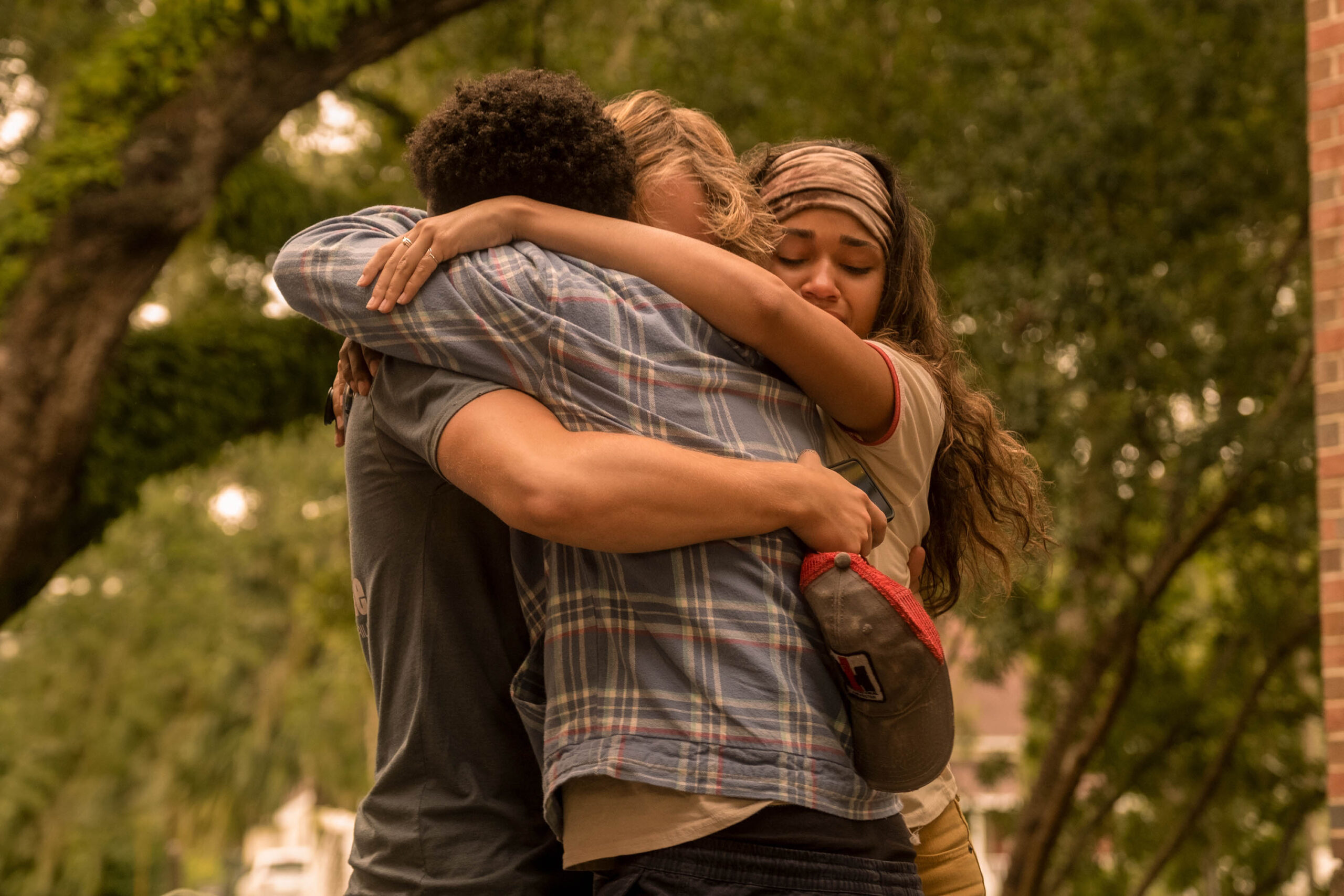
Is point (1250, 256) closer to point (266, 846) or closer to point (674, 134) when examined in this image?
point (674, 134)

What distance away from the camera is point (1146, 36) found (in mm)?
8773

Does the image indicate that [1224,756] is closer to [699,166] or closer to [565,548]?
[699,166]

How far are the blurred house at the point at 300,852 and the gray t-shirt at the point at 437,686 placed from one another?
15.5 m

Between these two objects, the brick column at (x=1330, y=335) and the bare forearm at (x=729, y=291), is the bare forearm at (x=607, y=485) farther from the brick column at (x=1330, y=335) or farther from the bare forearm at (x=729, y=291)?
the brick column at (x=1330, y=335)

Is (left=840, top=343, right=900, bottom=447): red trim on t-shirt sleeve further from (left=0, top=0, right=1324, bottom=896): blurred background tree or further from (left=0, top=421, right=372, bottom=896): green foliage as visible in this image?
(left=0, top=421, right=372, bottom=896): green foliage

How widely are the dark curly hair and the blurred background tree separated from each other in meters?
4.59

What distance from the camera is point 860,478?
2086 millimetres

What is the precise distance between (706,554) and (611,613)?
0.50 ft

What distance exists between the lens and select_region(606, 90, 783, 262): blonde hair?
2.23m

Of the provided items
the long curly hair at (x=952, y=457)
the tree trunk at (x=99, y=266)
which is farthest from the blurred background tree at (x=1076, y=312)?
the long curly hair at (x=952, y=457)

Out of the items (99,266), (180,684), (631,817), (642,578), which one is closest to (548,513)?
(642,578)

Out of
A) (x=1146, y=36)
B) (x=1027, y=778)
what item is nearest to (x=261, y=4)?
(x=1146, y=36)

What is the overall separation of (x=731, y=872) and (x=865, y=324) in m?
1.34

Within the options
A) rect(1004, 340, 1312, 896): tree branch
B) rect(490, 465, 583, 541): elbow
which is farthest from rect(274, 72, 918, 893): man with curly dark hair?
rect(1004, 340, 1312, 896): tree branch
